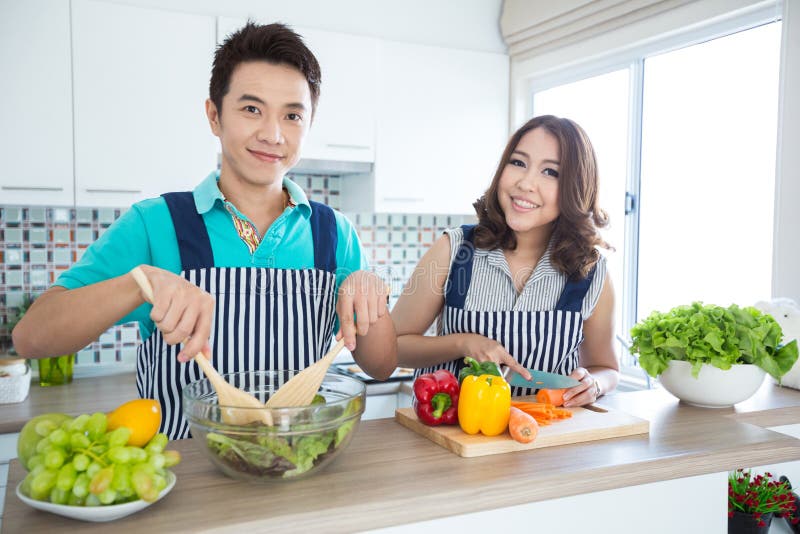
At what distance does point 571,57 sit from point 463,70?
496 mm

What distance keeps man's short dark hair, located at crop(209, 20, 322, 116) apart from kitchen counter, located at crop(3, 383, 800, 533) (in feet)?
2.41

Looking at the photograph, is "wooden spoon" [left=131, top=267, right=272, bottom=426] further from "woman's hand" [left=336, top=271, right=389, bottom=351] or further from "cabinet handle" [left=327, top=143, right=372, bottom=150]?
"cabinet handle" [left=327, top=143, right=372, bottom=150]

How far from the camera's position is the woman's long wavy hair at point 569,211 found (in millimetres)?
1858

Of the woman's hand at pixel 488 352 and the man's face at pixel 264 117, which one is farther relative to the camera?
the woman's hand at pixel 488 352

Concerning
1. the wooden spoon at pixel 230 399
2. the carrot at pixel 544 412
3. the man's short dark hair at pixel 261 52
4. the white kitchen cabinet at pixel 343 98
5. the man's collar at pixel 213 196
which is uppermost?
the white kitchen cabinet at pixel 343 98

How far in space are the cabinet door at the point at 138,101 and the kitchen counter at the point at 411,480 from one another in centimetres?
166

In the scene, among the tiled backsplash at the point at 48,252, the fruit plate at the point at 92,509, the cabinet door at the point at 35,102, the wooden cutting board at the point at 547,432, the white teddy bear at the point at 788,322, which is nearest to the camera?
the fruit plate at the point at 92,509

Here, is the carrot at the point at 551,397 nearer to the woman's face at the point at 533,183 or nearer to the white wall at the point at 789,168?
the woman's face at the point at 533,183

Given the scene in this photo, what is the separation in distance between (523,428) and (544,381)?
1.24 ft

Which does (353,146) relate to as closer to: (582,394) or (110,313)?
(582,394)

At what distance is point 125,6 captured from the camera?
261 cm

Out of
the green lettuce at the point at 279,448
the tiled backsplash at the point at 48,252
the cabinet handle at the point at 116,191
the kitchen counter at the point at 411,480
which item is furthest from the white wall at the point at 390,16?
the green lettuce at the point at 279,448

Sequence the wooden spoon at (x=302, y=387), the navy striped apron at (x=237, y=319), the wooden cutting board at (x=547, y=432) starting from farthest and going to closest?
the navy striped apron at (x=237, y=319)
the wooden cutting board at (x=547, y=432)
the wooden spoon at (x=302, y=387)

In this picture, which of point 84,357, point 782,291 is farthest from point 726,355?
point 84,357
